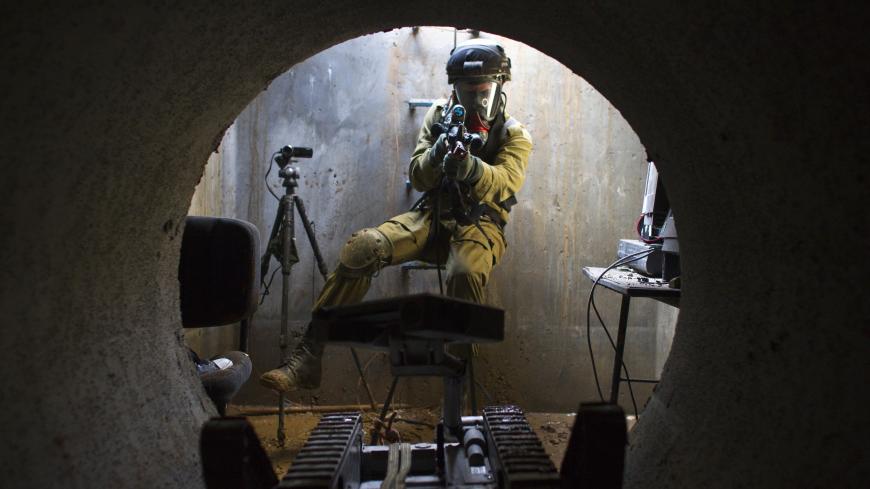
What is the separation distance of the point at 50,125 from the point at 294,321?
284 centimetres

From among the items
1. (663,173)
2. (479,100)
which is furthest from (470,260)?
(663,173)

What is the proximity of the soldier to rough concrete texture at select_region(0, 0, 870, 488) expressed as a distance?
133 centimetres

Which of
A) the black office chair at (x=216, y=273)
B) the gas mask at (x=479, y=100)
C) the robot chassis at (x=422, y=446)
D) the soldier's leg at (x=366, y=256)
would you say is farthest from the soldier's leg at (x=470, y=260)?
the robot chassis at (x=422, y=446)

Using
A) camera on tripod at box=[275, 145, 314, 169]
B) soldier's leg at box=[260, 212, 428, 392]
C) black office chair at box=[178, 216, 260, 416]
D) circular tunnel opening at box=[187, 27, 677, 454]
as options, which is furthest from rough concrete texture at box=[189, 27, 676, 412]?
black office chair at box=[178, 216, 260, 416]

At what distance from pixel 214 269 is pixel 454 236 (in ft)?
4.40

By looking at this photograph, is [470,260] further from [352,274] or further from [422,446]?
[422,446]

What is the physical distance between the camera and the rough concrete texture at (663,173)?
875 millimetres

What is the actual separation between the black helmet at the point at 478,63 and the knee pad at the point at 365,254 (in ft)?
2.97

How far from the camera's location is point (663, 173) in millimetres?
1517

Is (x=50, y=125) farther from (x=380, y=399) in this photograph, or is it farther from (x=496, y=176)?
(x=380, y=399)

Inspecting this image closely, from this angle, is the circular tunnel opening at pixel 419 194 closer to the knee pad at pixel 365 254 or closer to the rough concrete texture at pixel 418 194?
the rough concrete texture at pixel 418 194

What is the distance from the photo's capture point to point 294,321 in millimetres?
3648

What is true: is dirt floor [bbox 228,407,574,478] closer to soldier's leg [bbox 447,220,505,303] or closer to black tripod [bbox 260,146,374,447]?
black tripod [bbox 260,146,374,447]

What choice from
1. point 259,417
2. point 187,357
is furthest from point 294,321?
point 187,357
